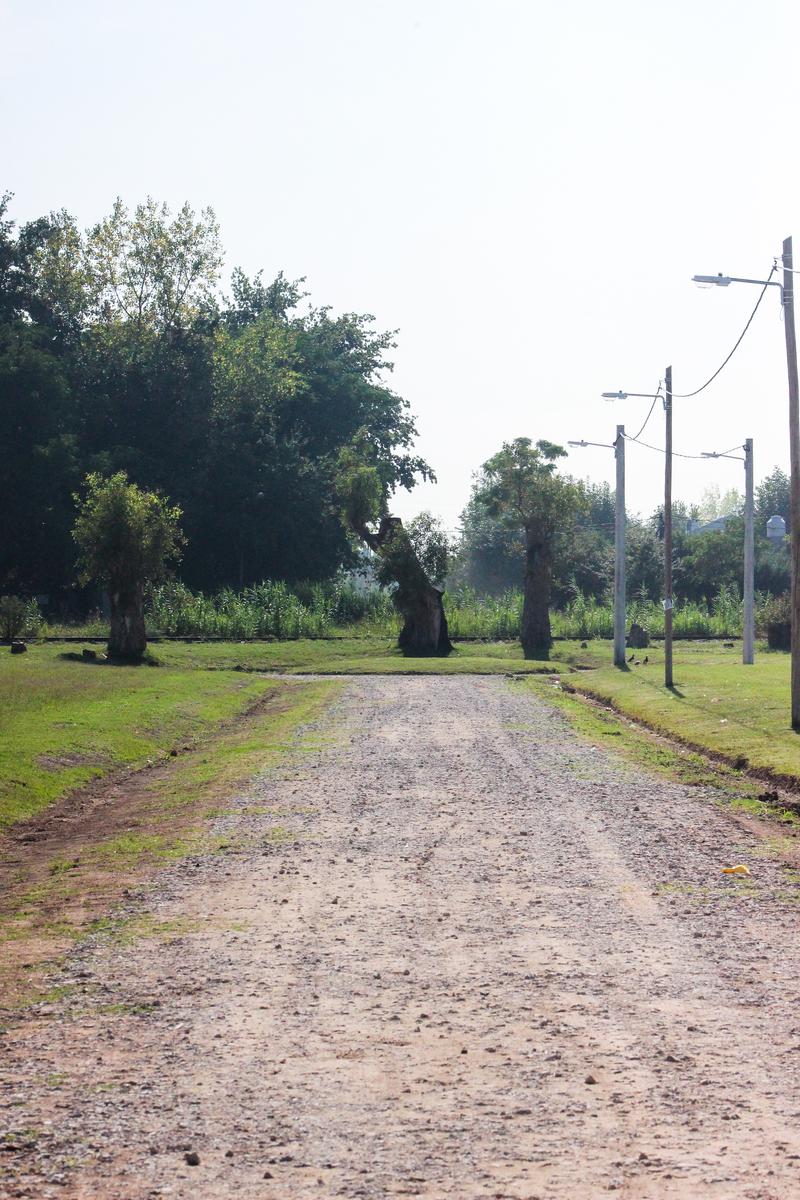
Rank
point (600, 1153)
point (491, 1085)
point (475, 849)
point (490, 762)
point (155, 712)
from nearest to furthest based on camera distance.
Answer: point (600, 1153)
point (491, 1085)
point (475, 849)
point (490, 762)
point (155, 712)

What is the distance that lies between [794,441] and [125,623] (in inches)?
826

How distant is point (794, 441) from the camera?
73.9 feet

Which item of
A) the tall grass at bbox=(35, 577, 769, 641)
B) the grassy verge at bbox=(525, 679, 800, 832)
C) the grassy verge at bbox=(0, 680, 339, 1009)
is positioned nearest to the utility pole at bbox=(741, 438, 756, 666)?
the grassy verge at bbox=(525, 679, 800, 832)

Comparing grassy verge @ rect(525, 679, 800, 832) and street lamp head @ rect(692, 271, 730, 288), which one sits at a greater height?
street lamp head @ rect(692, 271, 730, 288)

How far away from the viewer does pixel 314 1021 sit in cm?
682

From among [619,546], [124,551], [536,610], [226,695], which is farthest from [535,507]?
[226,695]

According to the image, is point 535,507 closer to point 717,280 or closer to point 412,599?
point 412,599

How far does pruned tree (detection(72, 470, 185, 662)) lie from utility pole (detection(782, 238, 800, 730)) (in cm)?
2017

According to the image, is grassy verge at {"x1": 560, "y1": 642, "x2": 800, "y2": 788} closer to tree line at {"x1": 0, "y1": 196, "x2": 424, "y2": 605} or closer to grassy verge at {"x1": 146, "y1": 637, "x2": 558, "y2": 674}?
grassy verge at {"x1": 146, "y1": 637, "x2": 558, "y2": 674}

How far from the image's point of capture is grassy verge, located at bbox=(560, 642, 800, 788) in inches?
766

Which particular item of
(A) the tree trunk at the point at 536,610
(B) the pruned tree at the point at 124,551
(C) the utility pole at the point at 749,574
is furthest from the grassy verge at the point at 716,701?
(B) the pruned tree at the point at 124,551

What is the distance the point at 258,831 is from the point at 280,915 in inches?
139

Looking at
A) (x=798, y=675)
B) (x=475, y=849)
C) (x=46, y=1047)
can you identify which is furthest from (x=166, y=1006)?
(x=798, y=675)

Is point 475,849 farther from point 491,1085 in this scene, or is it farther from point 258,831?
point 491,1085
